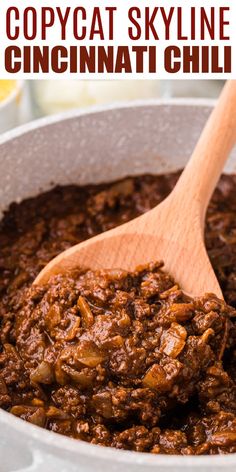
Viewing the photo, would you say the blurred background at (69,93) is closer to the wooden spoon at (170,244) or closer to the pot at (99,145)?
the pot at (99,145)

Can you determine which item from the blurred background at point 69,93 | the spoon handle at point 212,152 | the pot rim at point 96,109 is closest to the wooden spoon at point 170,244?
the spoon handle at point 212,152

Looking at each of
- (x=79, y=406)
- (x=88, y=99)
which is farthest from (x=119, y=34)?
(x=79, y=406)

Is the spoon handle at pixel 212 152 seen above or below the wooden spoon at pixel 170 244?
above

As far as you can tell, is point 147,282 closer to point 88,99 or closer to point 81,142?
point 81,142

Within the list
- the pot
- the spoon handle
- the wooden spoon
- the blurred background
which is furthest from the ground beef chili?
the blurred background

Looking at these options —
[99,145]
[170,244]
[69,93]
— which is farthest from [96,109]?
[69,93]

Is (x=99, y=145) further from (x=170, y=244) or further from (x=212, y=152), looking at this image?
(x=170, y=244)
